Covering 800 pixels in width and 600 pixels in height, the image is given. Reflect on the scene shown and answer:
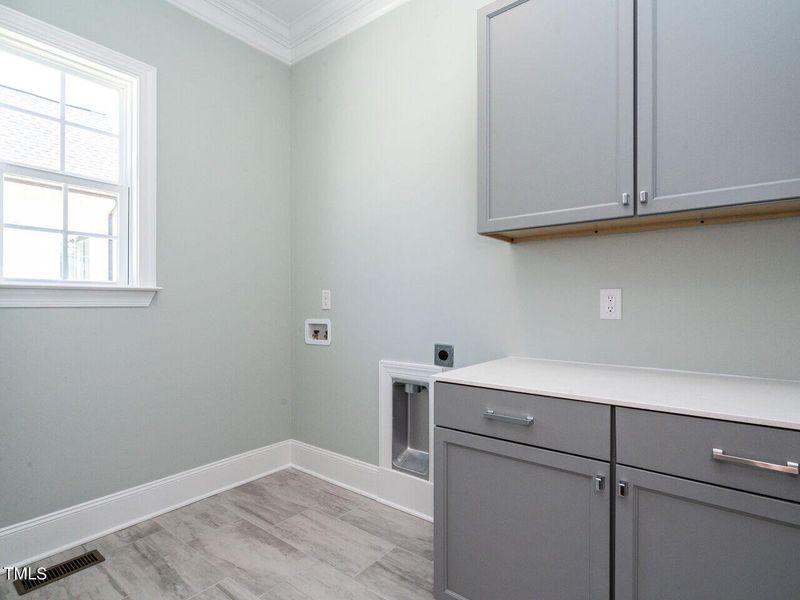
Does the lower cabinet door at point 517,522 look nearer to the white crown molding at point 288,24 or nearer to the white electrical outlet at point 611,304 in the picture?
the white electrical outlet at point 611,304

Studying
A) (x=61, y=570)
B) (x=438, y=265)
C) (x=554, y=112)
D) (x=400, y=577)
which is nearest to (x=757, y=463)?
(x=554, y=112)

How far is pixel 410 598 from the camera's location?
165 cm

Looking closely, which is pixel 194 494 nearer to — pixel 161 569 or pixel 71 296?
pixel 161 569

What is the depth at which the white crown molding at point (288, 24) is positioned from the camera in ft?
8.25

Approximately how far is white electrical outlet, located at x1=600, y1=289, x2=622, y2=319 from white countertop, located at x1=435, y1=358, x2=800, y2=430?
212 mm

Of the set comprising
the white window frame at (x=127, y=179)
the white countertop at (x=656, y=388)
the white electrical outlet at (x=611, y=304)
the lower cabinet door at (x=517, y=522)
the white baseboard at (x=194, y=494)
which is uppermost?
the white window frame at (x=127, y=179)

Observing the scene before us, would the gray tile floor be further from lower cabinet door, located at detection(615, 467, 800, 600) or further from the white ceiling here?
the white ceiling

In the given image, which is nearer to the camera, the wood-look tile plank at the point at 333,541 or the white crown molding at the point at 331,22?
the wood-look tile plank at the point at 333,541

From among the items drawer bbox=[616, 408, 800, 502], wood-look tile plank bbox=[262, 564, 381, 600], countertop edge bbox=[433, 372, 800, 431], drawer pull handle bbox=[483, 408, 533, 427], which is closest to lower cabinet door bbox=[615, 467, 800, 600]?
drawer bbox=[616, 408, 800, 502]

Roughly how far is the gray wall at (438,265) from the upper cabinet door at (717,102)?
1.05ft

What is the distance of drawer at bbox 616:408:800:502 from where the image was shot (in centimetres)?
101

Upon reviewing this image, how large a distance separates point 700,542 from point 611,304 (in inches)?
35.5

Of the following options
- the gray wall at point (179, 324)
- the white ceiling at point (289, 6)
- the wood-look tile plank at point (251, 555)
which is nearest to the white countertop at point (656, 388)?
the wood-look tile plank at point (251, 555)

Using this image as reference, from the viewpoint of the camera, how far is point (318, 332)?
2887mm
